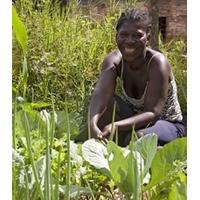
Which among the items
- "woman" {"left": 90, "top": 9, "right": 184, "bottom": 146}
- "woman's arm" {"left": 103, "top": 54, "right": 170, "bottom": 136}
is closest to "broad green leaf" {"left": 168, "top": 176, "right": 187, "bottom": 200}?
"woman" {"left": 90, "top": 9, "right": 184, "bottom": 146}

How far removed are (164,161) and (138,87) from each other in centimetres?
150

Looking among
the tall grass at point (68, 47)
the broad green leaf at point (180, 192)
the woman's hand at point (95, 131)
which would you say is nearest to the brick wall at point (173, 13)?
the tall grass at point (68, 47)

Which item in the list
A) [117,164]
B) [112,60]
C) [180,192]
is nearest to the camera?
[180,192]

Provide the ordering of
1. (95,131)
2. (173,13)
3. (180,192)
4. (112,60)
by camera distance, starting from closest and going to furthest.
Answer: (180,192)
(95,131)
(112,60)
(173,13)

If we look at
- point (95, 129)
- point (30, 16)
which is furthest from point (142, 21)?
point (30, 16)

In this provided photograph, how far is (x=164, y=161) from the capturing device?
0.83 metres

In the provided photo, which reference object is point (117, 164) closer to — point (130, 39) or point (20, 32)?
point (20, 32)

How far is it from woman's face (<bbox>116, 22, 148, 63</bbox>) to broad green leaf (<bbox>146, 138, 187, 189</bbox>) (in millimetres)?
1310

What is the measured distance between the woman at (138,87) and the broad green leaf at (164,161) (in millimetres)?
1149

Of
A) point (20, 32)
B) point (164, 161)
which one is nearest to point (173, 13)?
point (164, 161)

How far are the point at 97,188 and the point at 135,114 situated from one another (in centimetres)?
130

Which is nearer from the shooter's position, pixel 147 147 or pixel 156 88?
pixel 147 147
